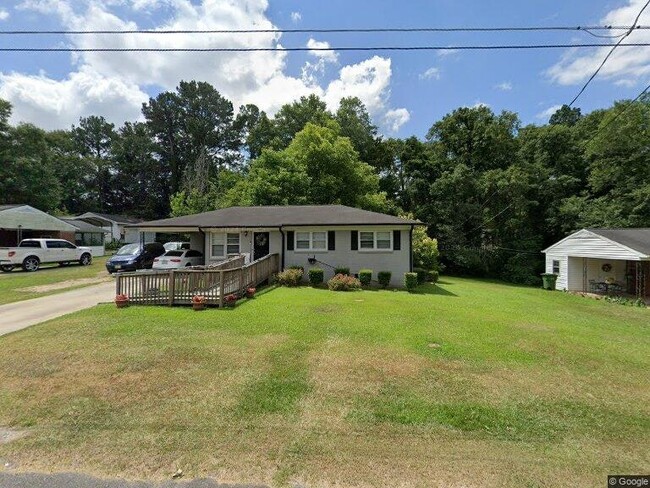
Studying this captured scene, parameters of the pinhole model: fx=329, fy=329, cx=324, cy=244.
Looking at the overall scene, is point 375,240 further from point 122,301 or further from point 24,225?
point 24,225

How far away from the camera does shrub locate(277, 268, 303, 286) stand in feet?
47.7

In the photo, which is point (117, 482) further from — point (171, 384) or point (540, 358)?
point (540, 358)

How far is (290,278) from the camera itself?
14523 mm

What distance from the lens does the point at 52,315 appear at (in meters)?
9.08

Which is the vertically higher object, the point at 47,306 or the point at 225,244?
the point at 225,244

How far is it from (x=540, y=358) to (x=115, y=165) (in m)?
59.8

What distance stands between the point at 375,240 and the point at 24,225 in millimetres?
26763

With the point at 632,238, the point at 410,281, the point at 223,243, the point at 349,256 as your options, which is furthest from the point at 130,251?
the point at 632,238

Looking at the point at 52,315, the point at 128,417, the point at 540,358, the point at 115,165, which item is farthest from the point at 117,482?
the point at 115,165

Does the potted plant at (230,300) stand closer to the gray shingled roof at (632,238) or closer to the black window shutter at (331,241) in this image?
the black window shutter at (331,241)

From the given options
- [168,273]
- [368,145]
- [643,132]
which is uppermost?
[368,145]

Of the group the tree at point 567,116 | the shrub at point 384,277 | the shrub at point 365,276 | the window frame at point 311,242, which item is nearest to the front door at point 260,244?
the window frame at point 311,242

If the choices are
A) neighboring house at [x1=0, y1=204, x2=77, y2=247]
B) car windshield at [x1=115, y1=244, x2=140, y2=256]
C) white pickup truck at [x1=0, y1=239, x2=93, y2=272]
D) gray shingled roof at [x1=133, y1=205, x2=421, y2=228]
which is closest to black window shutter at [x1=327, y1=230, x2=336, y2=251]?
gray shingled roof at [x1=133, y1=205, x2=421, y2=228]

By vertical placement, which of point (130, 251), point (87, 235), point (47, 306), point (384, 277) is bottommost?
point (47, 306)
